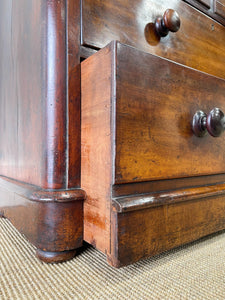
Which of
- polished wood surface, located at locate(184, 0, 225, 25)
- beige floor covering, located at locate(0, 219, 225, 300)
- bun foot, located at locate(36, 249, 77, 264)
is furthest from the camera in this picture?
polished wood surface, located at locate(184, 0, 225, 25)

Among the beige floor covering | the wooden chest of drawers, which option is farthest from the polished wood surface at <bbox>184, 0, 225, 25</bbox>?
the beige floor covering

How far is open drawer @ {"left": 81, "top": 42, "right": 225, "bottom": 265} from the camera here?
406mm

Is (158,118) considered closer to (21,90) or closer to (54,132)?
(54,132)

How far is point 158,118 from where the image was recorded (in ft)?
1.49

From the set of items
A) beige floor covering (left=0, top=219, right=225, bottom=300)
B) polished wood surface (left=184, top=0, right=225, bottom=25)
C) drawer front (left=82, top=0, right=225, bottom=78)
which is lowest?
beige floor covering (left=0, top=219, right=225, bottom=300)

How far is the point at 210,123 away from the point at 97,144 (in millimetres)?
229

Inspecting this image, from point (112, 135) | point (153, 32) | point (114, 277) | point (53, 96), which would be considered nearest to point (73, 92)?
point (53, 96)

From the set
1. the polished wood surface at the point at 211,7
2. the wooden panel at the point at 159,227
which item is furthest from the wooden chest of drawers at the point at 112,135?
the polished wood surface at the point at 211,7

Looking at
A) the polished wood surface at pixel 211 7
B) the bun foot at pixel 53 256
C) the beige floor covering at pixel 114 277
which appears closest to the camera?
the beige floor covering at pixel 114 277

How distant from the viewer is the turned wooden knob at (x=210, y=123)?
471 mm

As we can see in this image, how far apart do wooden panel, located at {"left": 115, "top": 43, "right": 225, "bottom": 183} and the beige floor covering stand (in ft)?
0.59

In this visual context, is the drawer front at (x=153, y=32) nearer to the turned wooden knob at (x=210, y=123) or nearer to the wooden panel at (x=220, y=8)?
the wooden panel at (x=220, y=8)

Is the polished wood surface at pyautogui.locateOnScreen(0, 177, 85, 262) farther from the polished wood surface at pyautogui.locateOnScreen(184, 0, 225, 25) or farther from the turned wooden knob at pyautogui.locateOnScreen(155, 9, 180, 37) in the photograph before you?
the polished wood surface at pyautogui.locateOnScreen(184, 0, 225, 25)

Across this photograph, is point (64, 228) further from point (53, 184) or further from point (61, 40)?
point (61, 40)
